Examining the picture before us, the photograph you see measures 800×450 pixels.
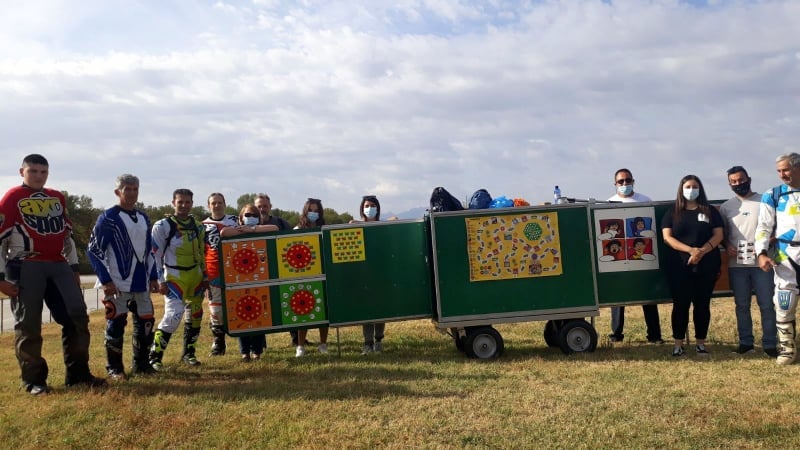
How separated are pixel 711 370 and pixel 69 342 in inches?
245

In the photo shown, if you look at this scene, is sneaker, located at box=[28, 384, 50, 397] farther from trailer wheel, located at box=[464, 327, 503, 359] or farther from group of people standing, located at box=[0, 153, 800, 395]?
trailer wheel, located at box=[464, 327, 503, 359]

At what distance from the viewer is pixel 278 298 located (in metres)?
7.85

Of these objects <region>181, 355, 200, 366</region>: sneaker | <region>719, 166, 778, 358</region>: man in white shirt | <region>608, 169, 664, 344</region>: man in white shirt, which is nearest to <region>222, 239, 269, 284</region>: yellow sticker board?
<region>181, 355, 200, 366</region>: sneaker

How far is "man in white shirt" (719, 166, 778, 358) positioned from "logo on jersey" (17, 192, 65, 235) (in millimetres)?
7088

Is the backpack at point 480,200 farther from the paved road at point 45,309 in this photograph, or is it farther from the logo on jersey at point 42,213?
the paved road at point 45,309

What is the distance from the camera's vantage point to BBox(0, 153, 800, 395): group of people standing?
6.09 metres

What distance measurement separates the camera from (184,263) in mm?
7520

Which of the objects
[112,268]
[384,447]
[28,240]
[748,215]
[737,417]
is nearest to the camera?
[384,447]

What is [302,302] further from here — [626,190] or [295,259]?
[626,190]

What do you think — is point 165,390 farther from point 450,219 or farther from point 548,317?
point 548,317

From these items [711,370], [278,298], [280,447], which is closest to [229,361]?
[278,298]

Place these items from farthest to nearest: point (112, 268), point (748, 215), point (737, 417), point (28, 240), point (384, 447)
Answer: point (748, 215) < point (112, 268) < point (28, 240) < point (737, 417) < point (384, 447)

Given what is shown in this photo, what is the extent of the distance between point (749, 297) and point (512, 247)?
2.78m

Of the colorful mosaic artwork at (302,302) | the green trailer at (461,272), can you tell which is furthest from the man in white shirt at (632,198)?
the colorful mosaic artwork at (302,302)
